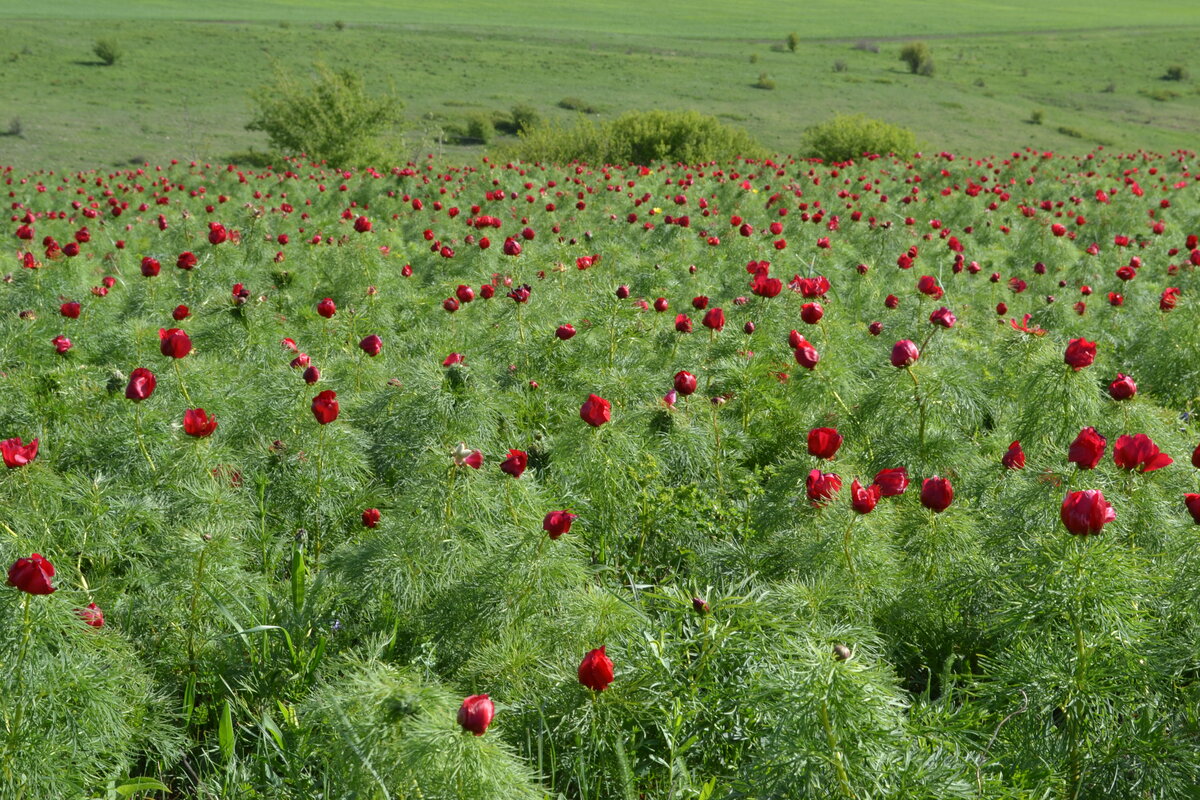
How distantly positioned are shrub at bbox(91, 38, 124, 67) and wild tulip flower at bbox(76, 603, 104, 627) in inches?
2035

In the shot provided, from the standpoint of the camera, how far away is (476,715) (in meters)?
1.64

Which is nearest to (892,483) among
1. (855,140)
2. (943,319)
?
(943,319)

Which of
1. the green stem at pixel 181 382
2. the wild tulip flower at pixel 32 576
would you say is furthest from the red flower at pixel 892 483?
the green stem at pixel 181 382

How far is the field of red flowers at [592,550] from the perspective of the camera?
6.73 ft

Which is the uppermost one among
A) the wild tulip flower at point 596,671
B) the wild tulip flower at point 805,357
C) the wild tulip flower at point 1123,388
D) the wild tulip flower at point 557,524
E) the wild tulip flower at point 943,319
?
the wild tulip flower at point 943,319

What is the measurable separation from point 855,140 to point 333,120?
13.0 metres

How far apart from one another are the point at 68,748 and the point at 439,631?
1013 mm

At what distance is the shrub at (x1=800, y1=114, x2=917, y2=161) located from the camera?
21.3 m

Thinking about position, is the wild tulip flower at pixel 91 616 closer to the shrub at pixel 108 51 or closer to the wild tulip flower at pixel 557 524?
the wild tulip flower at pixel 557 524

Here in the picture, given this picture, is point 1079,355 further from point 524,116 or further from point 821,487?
point 524,116

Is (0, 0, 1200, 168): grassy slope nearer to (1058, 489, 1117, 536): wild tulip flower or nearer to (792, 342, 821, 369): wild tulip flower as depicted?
(792, 342, 821, 369): wild tulip flower

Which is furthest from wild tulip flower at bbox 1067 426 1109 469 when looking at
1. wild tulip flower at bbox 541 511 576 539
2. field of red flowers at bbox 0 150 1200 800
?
wild tulip flower at bbox 541 511 576 539

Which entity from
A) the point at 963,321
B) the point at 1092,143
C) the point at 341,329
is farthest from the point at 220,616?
the point at 1092,143

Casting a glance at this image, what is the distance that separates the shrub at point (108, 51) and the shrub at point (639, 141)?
34.1m
